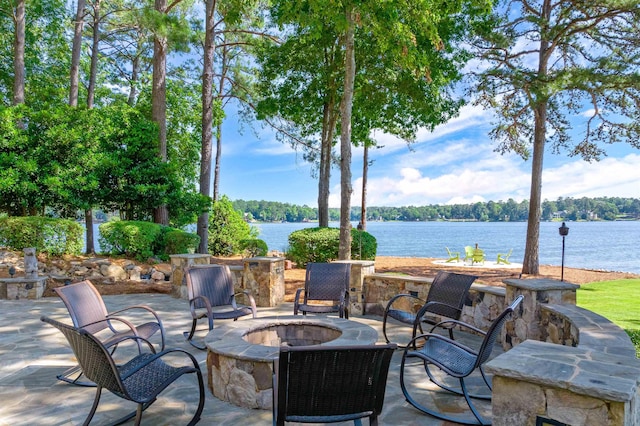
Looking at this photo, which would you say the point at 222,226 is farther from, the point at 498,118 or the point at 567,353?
the point at 567,353

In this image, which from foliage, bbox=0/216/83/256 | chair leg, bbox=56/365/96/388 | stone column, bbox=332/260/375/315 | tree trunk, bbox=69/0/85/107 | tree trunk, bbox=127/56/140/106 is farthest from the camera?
tree trunk, bbox=127/56/140/106

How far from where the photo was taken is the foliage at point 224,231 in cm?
1263

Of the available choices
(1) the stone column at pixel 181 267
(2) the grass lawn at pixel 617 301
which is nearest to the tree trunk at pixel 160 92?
(1) the stone column at pixel 181 267

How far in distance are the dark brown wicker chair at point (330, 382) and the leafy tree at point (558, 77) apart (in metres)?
8.83

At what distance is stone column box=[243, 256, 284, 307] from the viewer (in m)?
6.53

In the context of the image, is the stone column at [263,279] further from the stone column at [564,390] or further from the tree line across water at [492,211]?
the tree line across water at [492,211]

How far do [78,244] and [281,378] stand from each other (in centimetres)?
864

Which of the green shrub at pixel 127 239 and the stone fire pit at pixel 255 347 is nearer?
the stone fire pit at pixel 255 347

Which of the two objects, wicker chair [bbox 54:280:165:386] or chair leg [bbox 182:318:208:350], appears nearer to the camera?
wicker chair [bbox 54:280:165:386]

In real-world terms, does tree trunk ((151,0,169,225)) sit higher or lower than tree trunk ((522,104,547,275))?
higher

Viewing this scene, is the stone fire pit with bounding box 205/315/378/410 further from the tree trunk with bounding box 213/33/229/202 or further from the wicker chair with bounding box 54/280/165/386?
the tree trunk with bounding box 213/33/229/202

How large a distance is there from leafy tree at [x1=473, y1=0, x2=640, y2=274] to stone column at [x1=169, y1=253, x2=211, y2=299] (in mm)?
7870

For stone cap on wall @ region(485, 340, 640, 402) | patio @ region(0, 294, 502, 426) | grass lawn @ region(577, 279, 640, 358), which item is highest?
stone cap on wall @ region(485, 340, 640, 402)

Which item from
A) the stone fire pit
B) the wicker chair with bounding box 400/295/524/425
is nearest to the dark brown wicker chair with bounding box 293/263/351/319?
the stone fire pit
